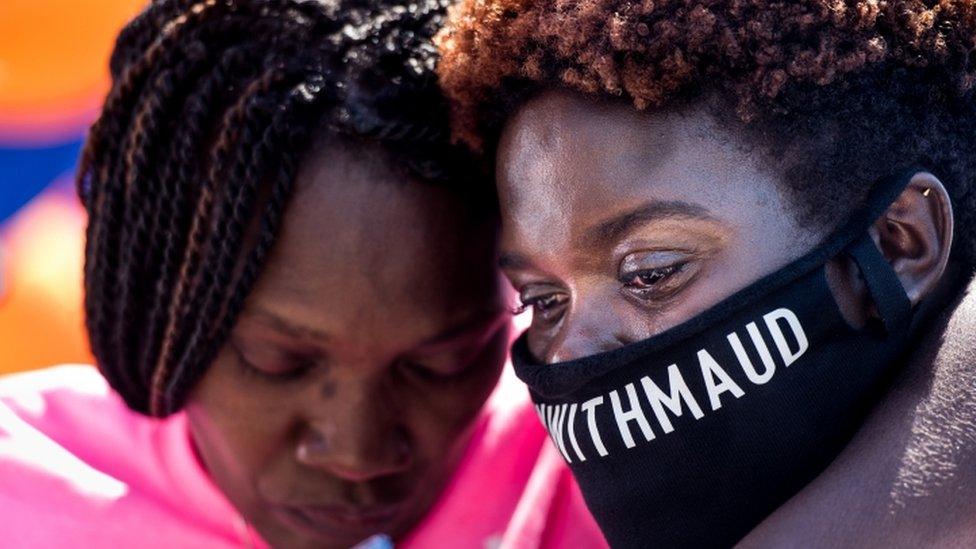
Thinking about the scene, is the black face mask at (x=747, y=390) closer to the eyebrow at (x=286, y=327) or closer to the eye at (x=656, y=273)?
the eye at (x=656, y=273)

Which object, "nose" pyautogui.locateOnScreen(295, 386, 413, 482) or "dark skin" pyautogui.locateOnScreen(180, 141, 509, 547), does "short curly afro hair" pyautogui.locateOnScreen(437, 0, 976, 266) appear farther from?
"nose" pyautogui.locateOnScreen(295, 386, 413, 482)

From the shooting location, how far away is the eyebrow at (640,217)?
187 centimetres

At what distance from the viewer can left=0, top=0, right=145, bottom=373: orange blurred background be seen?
14.8ft

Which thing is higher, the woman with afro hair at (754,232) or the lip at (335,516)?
the woman with afro hair at (754,232)

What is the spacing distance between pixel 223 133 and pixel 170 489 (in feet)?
2.77

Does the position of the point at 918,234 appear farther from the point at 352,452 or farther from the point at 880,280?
the point at 352,452

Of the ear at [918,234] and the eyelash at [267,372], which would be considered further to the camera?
the eyelash at [267,372]

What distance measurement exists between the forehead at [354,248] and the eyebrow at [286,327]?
0.04ft

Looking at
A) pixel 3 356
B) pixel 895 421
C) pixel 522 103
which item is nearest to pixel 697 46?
Result: pixel 522 103

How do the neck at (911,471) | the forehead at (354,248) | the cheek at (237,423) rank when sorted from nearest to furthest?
the neck at (911,471), the forehead at (354,248), the cheek at (237,423)

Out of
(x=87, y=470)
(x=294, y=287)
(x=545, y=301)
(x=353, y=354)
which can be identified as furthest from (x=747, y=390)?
(x=87, y=470)

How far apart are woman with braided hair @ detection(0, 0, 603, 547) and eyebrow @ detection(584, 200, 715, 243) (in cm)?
43

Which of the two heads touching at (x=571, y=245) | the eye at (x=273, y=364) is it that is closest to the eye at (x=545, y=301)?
the two heads touching at (x=571, y=245)

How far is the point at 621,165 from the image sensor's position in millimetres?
1911
